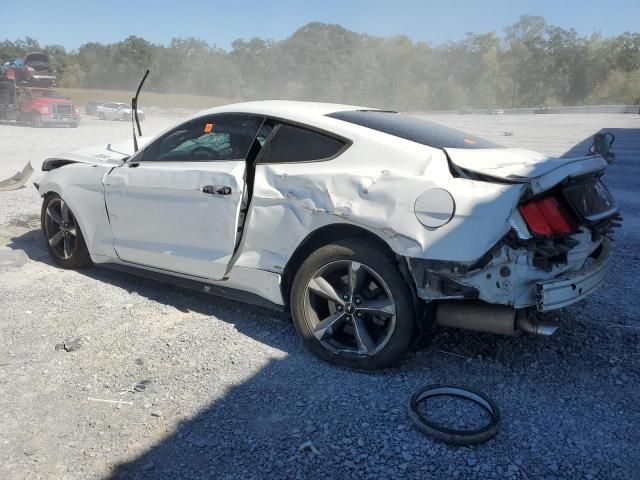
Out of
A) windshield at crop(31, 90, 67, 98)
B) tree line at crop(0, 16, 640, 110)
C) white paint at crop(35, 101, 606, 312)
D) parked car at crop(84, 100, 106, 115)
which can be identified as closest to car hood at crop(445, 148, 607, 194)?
white paint at crop(35, 101, 606, 312)

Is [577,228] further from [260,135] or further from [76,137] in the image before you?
[76,137]

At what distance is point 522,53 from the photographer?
218ft

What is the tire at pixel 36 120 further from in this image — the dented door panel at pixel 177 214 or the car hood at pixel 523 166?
the car hood at pixel 523 166

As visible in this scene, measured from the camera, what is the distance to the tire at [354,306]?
324 cm

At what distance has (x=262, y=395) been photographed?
321 cm

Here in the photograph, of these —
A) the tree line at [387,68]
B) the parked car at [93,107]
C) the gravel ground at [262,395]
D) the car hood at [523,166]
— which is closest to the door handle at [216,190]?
the gravel ground at [262,395]

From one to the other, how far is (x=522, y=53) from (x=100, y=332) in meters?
71.2

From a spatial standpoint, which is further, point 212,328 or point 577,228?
point 212,328

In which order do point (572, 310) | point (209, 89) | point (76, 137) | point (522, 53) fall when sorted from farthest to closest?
point (209, 89) → point (522, 53) → point (76, 137) → point (572, 310)

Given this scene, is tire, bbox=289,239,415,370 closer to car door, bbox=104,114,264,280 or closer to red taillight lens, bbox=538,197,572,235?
car door, bbox=104,114,264,280

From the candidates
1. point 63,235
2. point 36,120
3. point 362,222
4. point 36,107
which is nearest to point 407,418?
point 362,222

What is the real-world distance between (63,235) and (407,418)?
12.4 ft

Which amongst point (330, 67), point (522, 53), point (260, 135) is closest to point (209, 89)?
point (330, 67)

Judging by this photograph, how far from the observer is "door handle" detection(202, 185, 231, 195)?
3790 millimetres
